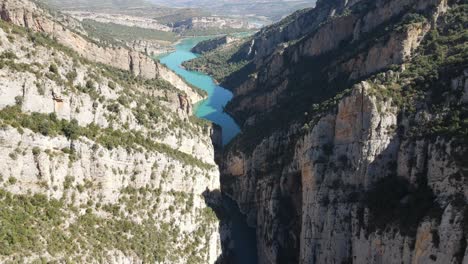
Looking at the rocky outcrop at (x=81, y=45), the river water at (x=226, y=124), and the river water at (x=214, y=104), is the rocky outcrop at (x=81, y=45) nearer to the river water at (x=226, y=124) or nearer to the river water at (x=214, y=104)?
the river water at (x=214, y=104)

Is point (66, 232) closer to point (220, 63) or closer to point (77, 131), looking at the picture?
point (77, 131)

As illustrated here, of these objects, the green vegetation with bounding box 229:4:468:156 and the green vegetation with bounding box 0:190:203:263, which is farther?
the green vegetation with bounding box 229:4:468:156

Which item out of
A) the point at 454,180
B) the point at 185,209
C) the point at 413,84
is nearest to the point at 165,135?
the point at 185,209

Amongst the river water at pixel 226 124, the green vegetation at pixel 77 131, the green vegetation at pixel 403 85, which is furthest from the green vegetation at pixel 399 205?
the green vegetation at pixel 77 131

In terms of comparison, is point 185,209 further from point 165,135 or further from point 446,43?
point 446,43

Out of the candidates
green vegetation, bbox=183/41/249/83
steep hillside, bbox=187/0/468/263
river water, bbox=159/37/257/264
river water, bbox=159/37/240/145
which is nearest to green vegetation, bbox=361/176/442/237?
steep hillside, bbox=187/0/468/263

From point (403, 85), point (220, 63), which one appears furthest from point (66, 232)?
point (220, 63)

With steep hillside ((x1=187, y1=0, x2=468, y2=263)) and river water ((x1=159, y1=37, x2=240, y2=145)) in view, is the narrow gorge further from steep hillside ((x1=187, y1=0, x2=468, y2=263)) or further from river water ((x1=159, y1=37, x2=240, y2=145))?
river water ((x1=159, y1=37, x2=240, y2=145))
